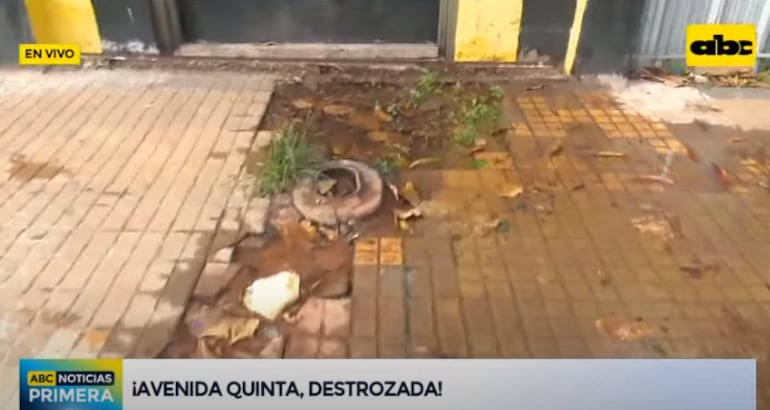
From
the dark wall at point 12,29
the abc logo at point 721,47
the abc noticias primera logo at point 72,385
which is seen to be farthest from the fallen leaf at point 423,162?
the dark wall at point 12,29

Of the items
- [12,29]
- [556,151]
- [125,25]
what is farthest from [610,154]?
[12,29]

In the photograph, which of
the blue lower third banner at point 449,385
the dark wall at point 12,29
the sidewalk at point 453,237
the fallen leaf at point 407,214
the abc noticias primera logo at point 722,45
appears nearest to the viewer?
the blue lower third banner at point 449,385

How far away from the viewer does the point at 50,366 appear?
6.67 feet

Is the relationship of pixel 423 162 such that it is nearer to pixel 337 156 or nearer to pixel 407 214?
pixel 337 156

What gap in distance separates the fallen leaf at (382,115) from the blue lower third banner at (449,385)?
2434mm

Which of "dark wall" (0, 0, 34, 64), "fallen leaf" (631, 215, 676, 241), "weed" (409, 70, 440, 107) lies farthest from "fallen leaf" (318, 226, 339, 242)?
"dark wall" (0, 0, 34, 64)

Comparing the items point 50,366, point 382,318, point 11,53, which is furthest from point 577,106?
point 11,53

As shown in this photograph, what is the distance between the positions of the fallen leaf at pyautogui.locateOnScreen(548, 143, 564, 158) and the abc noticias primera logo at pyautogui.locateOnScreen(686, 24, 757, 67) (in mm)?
1655

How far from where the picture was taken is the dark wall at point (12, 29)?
4555mm

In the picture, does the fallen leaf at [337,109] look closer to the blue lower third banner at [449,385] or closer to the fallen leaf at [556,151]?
the fallen leaf at [556,151]

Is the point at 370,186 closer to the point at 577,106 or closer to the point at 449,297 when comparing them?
the point at 449,297

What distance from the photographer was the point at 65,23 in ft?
15.4

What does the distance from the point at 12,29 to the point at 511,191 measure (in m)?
3.37

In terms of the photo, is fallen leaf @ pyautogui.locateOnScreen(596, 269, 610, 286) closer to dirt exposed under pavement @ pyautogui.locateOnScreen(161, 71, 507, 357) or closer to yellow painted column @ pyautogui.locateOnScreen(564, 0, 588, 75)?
dirt exposed under pavement @ pyautogui.locateOnScreen(161, 71, 507, 357)
